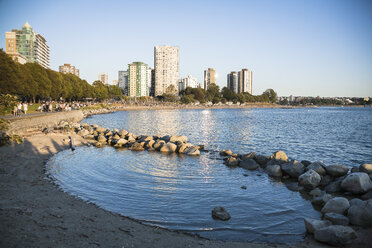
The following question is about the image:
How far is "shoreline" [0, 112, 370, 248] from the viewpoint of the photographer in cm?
734

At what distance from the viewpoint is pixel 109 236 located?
799 centimetres

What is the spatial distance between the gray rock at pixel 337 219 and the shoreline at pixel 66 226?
1357mm

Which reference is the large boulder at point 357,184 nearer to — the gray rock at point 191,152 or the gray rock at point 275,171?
the gray rock at point 275,171

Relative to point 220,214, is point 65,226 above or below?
above

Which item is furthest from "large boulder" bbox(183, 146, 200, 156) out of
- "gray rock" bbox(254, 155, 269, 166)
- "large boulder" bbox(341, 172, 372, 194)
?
"large boulder" bbox(341, 172, 372, 194)

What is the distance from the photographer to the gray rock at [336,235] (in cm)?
834

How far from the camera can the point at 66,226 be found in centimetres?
830

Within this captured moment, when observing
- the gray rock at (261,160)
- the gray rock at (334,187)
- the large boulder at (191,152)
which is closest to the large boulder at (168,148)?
the large boulder at (191,152)

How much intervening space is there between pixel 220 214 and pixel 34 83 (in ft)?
236

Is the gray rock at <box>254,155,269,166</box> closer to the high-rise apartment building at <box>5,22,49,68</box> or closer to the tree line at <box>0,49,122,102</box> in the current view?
the tree line at <box>0,49,122,102</box>

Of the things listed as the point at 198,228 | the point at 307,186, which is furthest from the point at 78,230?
the point at 307,186

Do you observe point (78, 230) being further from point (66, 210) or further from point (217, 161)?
point (217, 161)

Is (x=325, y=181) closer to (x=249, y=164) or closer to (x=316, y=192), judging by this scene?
(x=316, y=192)

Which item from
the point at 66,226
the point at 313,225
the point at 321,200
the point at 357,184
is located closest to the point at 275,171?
the point at 357,184
